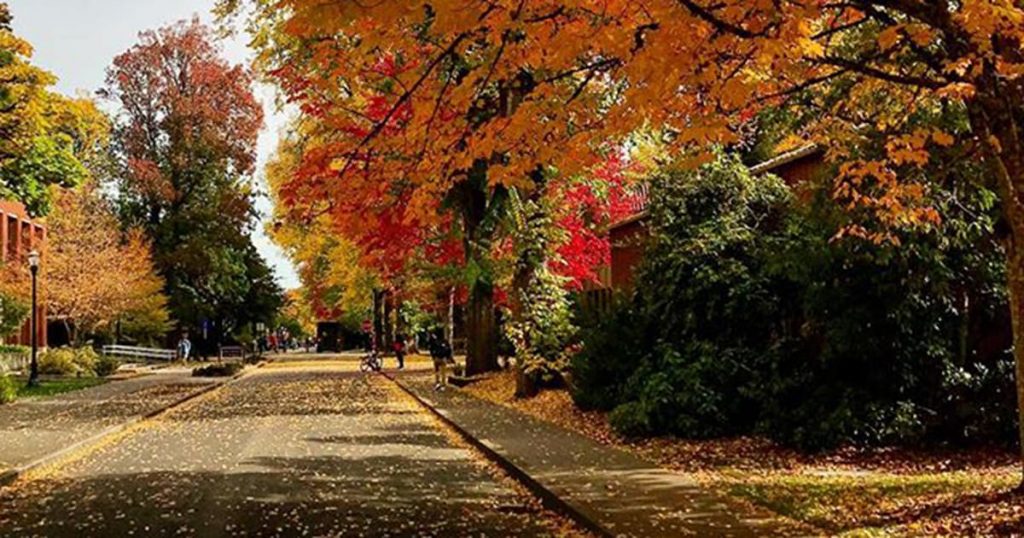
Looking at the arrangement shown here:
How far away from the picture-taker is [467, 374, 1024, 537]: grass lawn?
865 centimetres

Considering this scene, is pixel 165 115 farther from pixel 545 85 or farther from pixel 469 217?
pixel 545 85

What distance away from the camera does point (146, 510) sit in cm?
1077

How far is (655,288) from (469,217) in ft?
47.5

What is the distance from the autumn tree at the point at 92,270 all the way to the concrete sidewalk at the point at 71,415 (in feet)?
47.2

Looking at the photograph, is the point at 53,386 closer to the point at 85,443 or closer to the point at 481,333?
the point at 481,333

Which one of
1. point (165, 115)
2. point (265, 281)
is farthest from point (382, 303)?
point (165, 115)

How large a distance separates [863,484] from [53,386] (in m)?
30.5

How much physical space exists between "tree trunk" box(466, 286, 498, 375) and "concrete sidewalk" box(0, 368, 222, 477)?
27.0 ft

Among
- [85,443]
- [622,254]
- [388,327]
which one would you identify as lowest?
[85,443]

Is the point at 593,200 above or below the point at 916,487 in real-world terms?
above

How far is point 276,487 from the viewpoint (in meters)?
12.3

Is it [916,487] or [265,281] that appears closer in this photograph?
[916,487]

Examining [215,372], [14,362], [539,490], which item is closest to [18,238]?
[14,362]

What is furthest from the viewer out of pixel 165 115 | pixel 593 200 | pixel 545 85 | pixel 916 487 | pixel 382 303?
pixel 382 303
